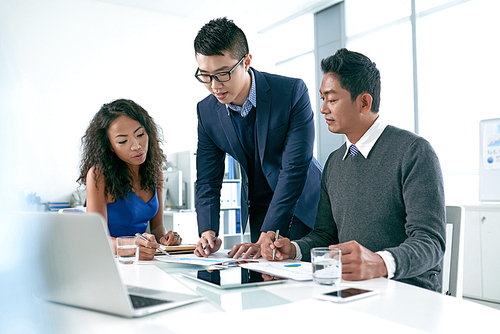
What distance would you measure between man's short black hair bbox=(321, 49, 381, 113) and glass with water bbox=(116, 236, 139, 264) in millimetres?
845

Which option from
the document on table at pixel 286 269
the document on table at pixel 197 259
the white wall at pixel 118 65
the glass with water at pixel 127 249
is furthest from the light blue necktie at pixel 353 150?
the white wall at pixel 118 65

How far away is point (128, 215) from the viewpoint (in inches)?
69.8

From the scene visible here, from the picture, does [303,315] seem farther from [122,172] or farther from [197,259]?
[122,172]

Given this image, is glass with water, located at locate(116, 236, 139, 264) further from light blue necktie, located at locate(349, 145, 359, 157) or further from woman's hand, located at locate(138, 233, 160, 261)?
light blue necktie, located at locate(349, 145, 359, 157)

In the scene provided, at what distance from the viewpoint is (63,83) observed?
426cm

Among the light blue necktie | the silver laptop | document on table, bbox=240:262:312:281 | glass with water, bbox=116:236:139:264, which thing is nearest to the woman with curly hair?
glass with water, bbox=116:236:139:264

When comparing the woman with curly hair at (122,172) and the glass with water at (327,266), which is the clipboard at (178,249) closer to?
the woman with curly hair at (122,172)

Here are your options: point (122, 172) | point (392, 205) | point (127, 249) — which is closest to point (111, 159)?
point (122, 172)

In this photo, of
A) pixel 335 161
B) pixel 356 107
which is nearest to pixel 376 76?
pixel 356 107

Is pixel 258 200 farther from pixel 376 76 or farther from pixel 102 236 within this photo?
pixel 102 236

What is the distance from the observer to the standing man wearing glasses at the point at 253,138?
1566 mm

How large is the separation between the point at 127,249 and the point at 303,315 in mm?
723

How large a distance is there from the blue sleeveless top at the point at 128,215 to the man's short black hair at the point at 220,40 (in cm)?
70

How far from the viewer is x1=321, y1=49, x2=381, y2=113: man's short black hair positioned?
141 centimetres
